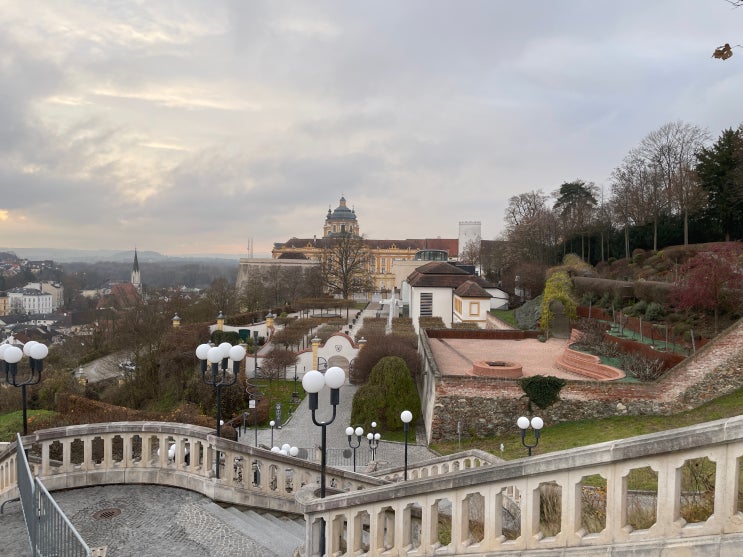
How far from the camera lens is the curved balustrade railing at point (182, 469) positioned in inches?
312

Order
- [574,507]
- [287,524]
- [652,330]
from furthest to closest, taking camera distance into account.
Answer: [652,330]
[287,524]
[574,507]

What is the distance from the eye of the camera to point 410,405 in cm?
2038

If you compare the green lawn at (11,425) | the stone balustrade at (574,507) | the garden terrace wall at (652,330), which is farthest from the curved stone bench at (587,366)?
the green lawn at (11,425)

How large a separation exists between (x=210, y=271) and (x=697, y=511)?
152m

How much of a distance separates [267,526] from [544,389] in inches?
461

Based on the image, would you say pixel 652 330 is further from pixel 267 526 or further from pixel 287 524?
pixel 267 526

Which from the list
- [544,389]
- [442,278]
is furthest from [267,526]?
[442,278]

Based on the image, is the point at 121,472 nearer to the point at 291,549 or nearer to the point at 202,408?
the point at 291,549

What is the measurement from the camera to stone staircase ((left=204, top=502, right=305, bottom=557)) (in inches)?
260

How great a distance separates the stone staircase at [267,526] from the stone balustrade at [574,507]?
39.3 inches

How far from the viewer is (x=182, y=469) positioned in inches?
337

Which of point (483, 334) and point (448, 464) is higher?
point (483, 334)

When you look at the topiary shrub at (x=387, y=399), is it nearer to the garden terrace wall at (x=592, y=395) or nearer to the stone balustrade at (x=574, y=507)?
the garden terrace wall at (x=592, y=395)

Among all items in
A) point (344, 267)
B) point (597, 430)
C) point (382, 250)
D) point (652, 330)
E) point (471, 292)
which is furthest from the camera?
point (382, 250)
